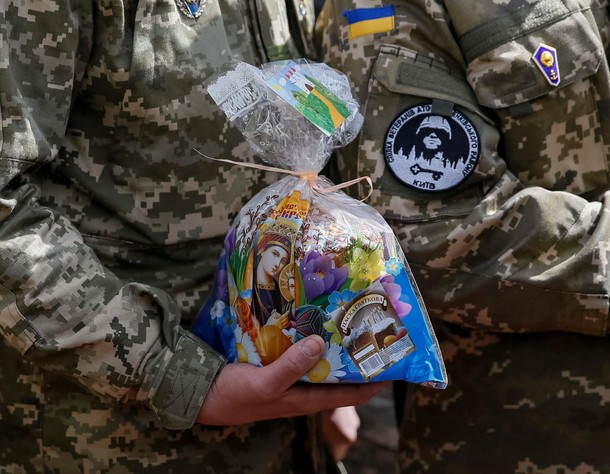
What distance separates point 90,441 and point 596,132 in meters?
1.25

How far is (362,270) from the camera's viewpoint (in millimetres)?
1492

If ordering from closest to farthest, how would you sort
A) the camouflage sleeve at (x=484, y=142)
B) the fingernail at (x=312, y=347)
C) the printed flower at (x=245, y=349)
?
the fingernail at (x=312, y=347) → the printed flower at (x=245, y=349) → the camouflage sleeve at (x=484, y=142)

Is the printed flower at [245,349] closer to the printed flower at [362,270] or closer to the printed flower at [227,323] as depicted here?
the printed flower at [227,323]

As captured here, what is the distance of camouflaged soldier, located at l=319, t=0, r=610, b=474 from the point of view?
5.52ft

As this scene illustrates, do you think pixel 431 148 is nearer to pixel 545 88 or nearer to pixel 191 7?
pixel 545 88

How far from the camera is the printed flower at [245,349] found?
1.57m

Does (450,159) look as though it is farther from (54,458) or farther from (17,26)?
(54,458)

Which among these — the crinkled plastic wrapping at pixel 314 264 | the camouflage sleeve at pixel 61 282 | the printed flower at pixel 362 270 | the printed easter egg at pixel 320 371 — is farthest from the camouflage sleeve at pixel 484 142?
the camouflage sleeve at pixel 61 282

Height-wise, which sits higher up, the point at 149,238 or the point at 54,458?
the point at 149,238

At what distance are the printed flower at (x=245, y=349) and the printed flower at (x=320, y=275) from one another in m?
0.17

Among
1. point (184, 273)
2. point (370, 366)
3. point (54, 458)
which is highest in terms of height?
point (184, 273)

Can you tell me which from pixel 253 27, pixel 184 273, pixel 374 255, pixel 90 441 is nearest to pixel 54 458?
pixel 90 441

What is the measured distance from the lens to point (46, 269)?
149cm

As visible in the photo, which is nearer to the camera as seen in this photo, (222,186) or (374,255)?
(374,255)
